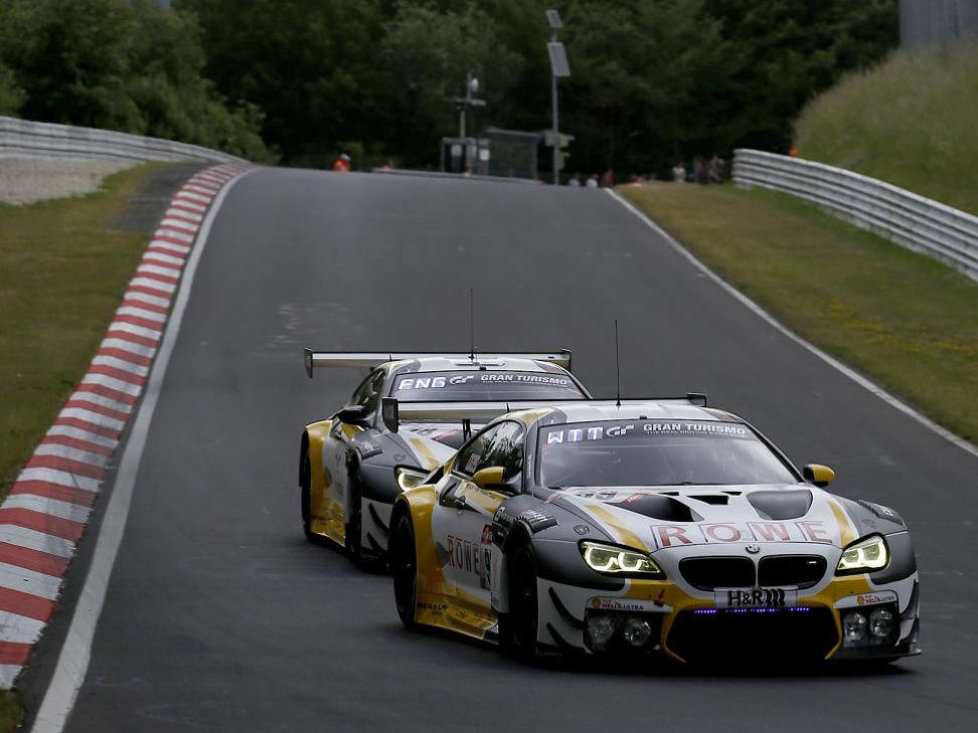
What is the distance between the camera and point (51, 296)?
85.8 feet

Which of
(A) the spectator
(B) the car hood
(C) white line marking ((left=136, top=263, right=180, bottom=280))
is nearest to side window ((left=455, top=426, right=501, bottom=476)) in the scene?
(B) the car hood

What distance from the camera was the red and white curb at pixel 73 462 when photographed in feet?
33.2

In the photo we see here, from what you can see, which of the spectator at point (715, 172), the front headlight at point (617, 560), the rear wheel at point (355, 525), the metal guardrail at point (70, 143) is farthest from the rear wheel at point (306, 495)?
the spectator at point (715, 172)

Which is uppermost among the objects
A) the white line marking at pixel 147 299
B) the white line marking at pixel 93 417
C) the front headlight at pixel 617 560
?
the front headlight at pixel 617 560

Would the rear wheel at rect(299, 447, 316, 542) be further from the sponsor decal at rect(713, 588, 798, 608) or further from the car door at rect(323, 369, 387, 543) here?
the sponsor decal at rect(713, 588, 798, 608)

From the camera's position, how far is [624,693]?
A: 7.59 m

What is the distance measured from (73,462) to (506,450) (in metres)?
7.40

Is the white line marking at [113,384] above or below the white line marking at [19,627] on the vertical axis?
below

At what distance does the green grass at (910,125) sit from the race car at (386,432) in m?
23.2

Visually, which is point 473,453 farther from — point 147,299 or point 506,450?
point 147,299

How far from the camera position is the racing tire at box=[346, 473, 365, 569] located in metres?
12.1

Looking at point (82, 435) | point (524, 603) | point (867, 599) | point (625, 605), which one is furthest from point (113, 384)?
point (867, 599)

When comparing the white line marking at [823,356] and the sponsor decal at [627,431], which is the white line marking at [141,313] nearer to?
the white line marking at [823,356]

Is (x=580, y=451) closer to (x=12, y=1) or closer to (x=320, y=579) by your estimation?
(x=320, y=579)
